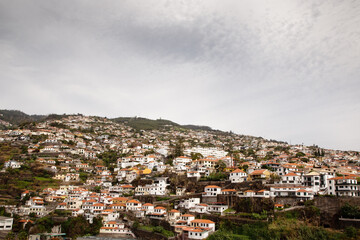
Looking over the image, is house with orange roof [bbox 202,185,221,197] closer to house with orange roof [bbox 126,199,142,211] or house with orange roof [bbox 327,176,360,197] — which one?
house with orange roof [bbox 126,199,142,211]

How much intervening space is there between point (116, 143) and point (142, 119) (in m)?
82.7

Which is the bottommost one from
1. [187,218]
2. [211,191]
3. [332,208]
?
[187,218]

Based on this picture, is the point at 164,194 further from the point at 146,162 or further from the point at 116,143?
the point at 116,143

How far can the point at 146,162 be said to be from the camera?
68.4 m

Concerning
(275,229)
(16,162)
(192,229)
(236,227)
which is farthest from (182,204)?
(16,162)

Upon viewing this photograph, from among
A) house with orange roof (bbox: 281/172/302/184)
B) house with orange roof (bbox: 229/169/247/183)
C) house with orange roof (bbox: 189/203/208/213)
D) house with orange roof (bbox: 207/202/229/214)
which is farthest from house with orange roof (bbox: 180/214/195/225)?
house with orange roof (bbox: 281/172/302/184)

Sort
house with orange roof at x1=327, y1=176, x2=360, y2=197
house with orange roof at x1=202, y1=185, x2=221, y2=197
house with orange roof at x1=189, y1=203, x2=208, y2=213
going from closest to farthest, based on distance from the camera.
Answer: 1. house with orange roof at x1=327, y1=176, x2=360, y2=197
2. house with orange roof at x1=189, y1=203, x2=208, y2=213
3. house with orange roof at x1=202, y1=185, x2=221, y2=197

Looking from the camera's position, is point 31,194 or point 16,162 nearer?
point 31,194

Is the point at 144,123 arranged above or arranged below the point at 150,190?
above

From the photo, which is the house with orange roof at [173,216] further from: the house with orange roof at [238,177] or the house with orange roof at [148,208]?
the house with orange roof at [238,177]

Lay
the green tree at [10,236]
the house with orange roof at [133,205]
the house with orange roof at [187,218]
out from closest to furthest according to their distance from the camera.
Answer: the green tree at [10,236], the house with orange roof at [187,218], the house with orange roof at [133,205]

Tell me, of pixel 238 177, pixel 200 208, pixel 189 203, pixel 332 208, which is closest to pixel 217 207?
pixel 200 208

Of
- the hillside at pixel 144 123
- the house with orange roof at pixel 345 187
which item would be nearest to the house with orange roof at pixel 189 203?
the house with orange roof at pixel 345 187

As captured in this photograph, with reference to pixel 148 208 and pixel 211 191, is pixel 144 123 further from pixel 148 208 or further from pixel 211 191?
pixel 211 191
